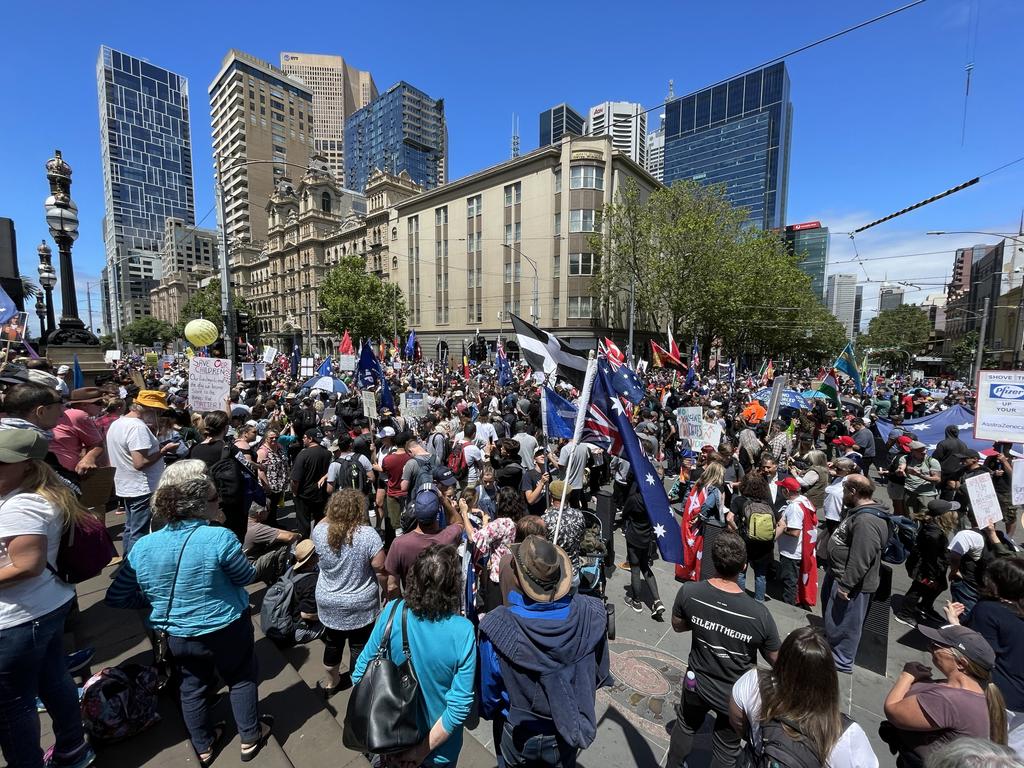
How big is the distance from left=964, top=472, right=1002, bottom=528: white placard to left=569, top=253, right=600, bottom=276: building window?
34.5 metres

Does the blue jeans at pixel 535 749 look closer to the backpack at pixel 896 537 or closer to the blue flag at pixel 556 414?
the backpack at pixel 896 537

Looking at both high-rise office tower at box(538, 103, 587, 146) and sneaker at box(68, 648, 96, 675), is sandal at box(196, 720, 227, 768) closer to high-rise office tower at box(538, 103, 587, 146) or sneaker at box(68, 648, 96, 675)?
sneaker at box(68, 648, 96, 675)

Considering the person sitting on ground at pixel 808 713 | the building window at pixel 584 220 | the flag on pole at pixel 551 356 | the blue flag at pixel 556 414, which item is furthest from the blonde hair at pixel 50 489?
the building window at pixel 584 220

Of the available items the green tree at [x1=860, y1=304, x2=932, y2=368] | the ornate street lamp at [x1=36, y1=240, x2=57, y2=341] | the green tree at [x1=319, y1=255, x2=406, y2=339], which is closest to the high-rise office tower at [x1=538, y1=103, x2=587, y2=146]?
the green tree at [x1=860, y1=304, x2=932, y2=368]

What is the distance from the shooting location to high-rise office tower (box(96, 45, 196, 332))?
112 m

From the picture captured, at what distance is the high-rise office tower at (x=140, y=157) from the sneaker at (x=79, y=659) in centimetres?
13681

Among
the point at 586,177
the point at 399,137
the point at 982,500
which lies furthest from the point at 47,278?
the point at 399,137

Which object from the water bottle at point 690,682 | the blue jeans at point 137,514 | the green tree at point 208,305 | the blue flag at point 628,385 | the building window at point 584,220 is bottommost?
the water bottle at point 690,682

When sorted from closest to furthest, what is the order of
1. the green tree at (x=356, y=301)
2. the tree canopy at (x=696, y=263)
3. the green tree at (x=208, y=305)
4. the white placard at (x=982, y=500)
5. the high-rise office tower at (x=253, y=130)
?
1. the white placard at (x=982, y=500)
2. the tree canopy at (x=696, y=263)
3. the green tree at (x=356, y=301)
4. the green tree at (x=208, y=305)
5. the high-rise office tower at (x=253, y=130)

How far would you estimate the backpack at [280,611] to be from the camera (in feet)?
11.4

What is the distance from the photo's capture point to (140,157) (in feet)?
403

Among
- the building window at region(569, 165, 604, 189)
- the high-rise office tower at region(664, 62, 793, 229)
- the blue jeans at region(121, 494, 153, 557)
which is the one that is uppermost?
the high-rise office tower at region(664, 62, 793, 229)

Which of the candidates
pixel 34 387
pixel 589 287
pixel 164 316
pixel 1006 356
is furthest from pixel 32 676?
pixel 164 316

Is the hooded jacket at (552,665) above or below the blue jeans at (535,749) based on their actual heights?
above
